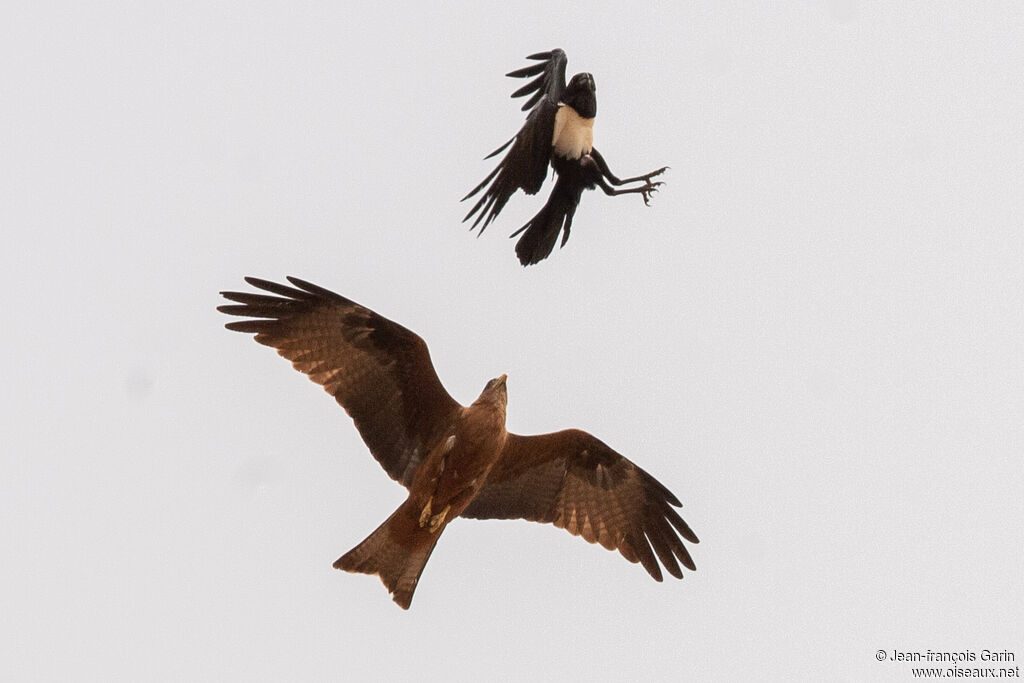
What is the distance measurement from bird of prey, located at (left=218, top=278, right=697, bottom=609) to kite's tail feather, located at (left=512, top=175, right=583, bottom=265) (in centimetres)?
99

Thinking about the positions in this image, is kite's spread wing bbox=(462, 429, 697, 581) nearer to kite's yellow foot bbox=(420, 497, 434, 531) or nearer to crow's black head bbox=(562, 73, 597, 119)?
kite's yellow foot bbox=(420, 497, 434, 531)

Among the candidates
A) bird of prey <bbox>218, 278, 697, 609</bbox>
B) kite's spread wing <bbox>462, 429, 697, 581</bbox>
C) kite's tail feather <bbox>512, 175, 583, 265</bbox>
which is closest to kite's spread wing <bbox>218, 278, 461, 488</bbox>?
bird of prey <bbox>218, 278, 697, 609</bbox>

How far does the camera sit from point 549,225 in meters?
11.8

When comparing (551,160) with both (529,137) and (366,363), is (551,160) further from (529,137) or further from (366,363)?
(366,363)

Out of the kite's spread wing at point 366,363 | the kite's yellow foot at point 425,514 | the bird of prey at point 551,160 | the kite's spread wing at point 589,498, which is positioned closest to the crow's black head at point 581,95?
the bird of prey at point 551,160

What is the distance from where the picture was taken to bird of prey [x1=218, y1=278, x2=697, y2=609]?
36.9 ft

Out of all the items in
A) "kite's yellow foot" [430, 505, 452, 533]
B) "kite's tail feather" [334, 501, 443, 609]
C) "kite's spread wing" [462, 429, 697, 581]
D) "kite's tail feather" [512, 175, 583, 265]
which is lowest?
"kite's tail feather" [334, 501, 443, 609]

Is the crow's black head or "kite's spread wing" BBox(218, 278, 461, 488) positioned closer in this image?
the crow's black head

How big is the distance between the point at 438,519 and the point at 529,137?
9.22 feet

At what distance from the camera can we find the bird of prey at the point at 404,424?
36.9 feet

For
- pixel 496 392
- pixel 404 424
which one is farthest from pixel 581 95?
pixel 404 424

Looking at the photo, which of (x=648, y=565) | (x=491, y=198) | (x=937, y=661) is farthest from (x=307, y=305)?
(x=937, y=661)

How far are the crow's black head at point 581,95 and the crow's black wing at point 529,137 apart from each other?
0.35 ft

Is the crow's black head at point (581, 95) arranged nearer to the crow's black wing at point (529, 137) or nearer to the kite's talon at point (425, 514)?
the crow's black wing at point (529, 137)
